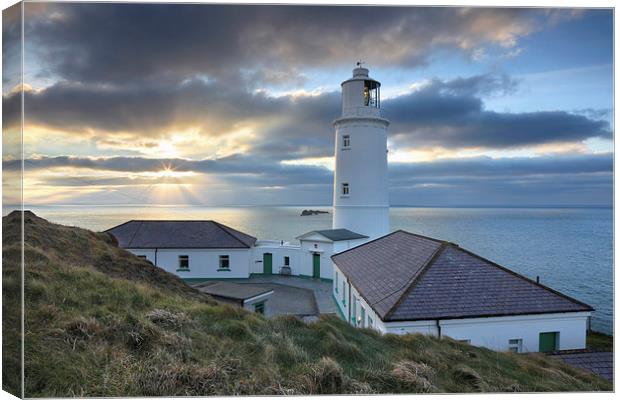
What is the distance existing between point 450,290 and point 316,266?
1160 cm

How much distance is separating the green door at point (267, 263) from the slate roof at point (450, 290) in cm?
1059

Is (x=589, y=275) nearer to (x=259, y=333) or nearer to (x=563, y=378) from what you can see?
(x=563, y=378)

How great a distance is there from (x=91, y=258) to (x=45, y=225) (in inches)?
68.6

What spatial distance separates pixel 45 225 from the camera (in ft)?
28.1

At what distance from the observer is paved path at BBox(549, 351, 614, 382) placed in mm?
6375

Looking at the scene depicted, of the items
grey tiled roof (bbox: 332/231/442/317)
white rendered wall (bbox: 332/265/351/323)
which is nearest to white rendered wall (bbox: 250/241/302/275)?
white rendered wall (bbox: 332/265/351/323)

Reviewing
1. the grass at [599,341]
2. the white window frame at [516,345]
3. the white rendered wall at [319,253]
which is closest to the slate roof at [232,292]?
the white window frame at [516,345]

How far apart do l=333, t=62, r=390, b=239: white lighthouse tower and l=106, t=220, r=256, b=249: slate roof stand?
5942 mm

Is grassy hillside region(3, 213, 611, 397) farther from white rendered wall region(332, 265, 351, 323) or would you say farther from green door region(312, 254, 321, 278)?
green door region(312, 254, 321, 278)

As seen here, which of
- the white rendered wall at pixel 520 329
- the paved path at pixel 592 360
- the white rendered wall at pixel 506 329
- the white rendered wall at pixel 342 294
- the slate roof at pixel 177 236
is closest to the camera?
the paved path at pixel 592 360

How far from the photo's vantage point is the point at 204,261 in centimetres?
1905

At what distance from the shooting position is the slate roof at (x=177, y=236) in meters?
18.9

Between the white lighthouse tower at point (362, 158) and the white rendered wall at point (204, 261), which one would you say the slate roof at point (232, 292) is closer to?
the white rendered wall at point (204, 261)

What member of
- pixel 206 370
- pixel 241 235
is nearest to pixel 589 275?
pixel 241 235
